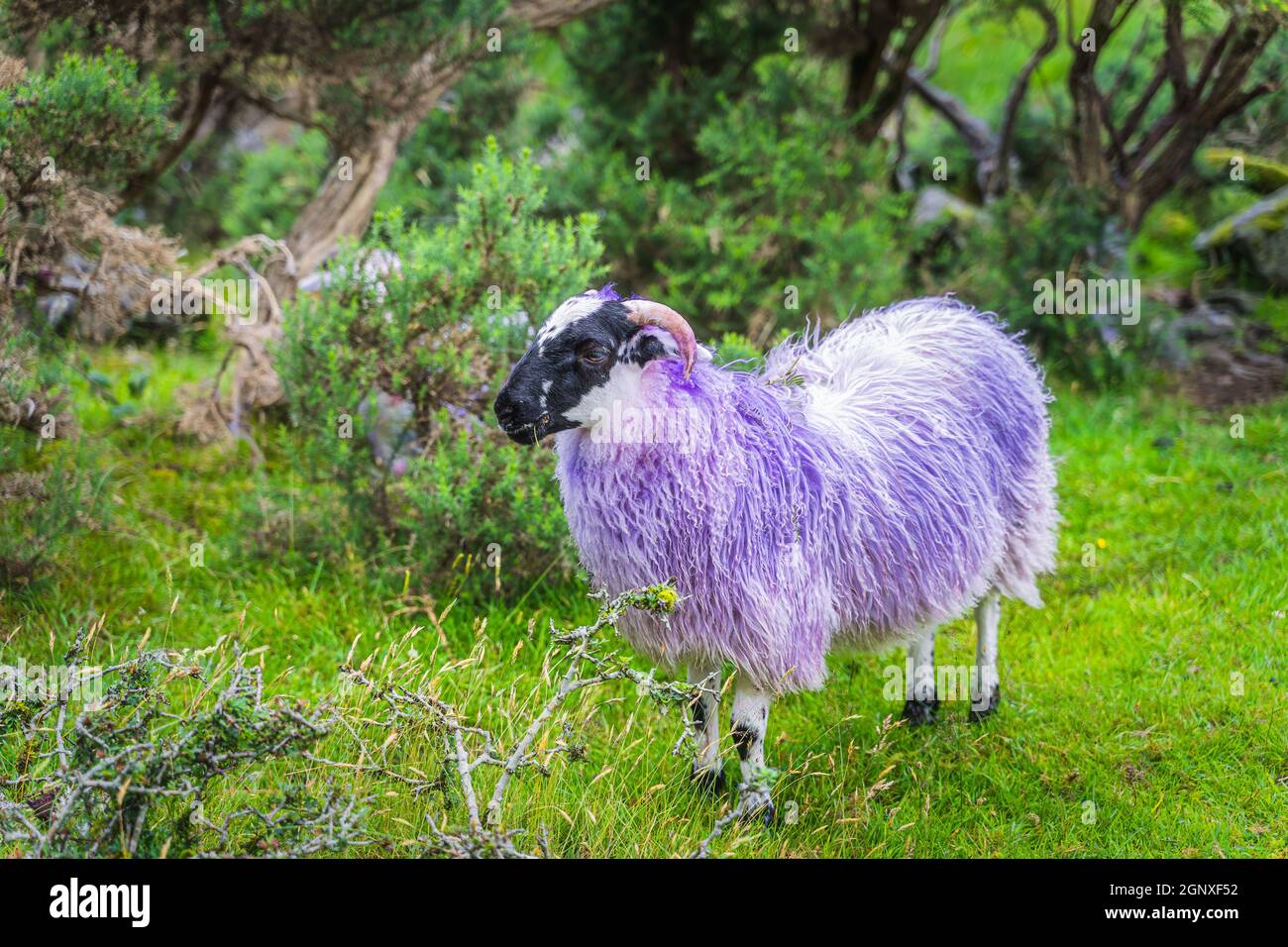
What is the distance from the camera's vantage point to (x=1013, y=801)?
15.3 ft

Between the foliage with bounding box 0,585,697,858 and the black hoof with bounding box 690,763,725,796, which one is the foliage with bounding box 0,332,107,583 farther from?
the black hoof with bounding box 690,763,725,796

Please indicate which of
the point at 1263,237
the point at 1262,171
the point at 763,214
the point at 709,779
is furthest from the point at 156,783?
the point at 1262,171

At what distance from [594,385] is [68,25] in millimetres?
4562

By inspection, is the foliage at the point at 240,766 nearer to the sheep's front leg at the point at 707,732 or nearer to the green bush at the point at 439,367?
the sheep's front leg at the point at 707,732

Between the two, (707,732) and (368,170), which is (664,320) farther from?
(368,170)

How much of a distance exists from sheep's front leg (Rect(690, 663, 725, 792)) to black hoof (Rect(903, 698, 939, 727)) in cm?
117

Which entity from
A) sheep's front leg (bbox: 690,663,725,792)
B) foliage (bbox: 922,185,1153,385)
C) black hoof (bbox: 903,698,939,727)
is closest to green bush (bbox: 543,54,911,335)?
foliage (bbox: 922,185,1153,385)

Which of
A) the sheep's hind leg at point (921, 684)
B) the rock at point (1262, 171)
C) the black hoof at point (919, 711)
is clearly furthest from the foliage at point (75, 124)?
the rock at point (1262, 171)

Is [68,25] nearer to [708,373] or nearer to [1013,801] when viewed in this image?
[708,373]

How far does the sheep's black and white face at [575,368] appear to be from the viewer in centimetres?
388

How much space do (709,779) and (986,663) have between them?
1.55 meters

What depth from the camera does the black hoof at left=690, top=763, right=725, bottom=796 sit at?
4.46 meters

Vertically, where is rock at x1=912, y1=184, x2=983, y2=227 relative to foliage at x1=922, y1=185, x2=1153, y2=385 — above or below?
above
